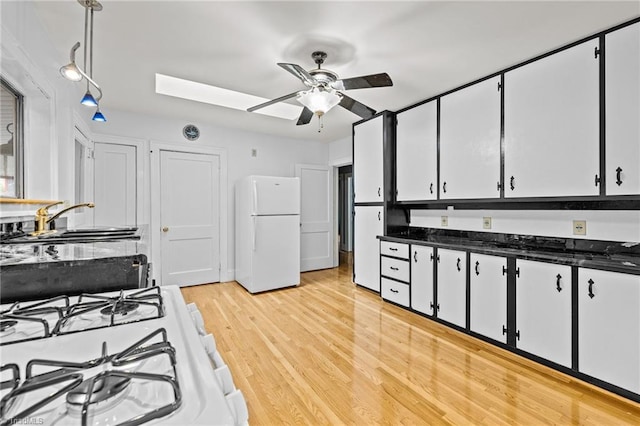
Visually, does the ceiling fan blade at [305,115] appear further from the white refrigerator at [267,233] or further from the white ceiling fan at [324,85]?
the white refrigerator at [267,233]

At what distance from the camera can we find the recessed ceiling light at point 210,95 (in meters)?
3.21

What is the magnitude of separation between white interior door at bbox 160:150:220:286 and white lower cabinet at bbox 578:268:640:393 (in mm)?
4277

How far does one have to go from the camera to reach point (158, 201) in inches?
163

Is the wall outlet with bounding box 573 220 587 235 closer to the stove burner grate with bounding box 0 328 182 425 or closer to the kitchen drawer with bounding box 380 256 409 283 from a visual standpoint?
the kitchen drawer with bounding box 380 256 409 283

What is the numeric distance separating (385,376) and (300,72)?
221cm

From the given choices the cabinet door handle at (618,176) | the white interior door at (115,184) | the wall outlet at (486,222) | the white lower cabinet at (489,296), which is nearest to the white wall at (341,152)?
the wall outlet at (486,222)

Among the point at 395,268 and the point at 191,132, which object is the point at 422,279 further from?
the point at 191,132

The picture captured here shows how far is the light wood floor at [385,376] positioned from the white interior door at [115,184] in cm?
191

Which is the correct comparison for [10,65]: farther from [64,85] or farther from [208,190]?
[208,190]

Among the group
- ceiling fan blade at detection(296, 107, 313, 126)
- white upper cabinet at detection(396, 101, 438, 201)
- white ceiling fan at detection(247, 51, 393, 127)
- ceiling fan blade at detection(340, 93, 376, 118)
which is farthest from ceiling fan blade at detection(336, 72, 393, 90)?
white upper cabinet at detection(396, 101, 438, 201)

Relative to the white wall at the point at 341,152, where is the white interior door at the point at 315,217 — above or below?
below

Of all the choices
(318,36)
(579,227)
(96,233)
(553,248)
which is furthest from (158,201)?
(579,227)

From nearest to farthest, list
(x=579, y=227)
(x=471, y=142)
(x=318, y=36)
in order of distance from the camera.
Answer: (x=318, y=36)
(x=579, y=227)
(x=471, y=142)

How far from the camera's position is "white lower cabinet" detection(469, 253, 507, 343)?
96.2 inches
